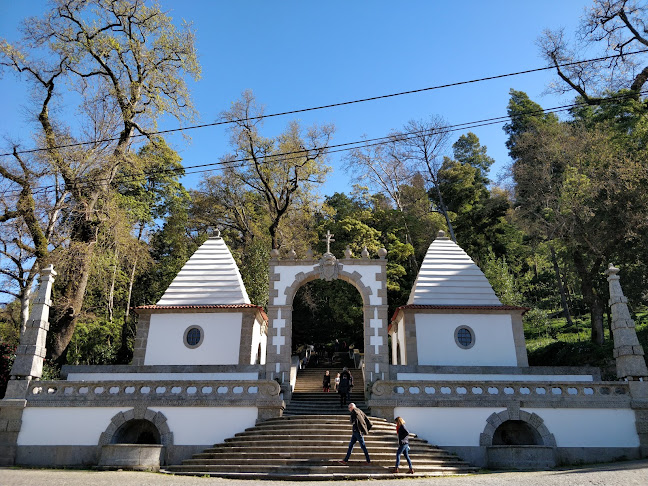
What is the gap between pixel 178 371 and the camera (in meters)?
16.9

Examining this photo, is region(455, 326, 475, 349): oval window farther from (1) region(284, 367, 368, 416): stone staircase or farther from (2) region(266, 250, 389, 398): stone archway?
(1) region(284, 367, 368, 416): stone staircase

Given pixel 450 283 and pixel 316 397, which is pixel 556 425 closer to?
pixel 450 283

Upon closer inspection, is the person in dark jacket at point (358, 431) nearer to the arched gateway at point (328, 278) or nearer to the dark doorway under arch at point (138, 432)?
the arched gateway at point (328, 278)

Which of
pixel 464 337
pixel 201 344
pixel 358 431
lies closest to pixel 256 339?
pixel 201 344

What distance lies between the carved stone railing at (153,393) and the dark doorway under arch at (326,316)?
16.0 m

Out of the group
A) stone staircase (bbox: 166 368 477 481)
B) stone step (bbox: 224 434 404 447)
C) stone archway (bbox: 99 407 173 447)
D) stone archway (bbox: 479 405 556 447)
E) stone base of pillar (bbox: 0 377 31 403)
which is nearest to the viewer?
stone staircase (bbox: 166 368 477 481)

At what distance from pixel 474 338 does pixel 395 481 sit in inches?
378

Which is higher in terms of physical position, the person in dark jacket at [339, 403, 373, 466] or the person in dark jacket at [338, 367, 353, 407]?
the person in dark jacket at [338, 367, 353, 407]

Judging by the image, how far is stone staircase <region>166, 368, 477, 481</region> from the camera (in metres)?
11.9

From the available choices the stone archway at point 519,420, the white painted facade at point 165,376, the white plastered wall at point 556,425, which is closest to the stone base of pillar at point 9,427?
the white painted facade at point 165,376

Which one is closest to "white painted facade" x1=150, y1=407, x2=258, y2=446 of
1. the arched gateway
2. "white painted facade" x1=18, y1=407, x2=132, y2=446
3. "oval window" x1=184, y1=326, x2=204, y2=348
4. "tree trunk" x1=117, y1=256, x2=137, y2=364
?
"white painted facade" x1=18, y1=407, x2=132, y2=446

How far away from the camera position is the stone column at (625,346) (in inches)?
583

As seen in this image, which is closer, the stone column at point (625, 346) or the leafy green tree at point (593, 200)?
the stone column at point (625, 346)

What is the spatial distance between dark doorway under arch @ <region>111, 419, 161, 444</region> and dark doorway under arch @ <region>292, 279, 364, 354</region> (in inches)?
645
